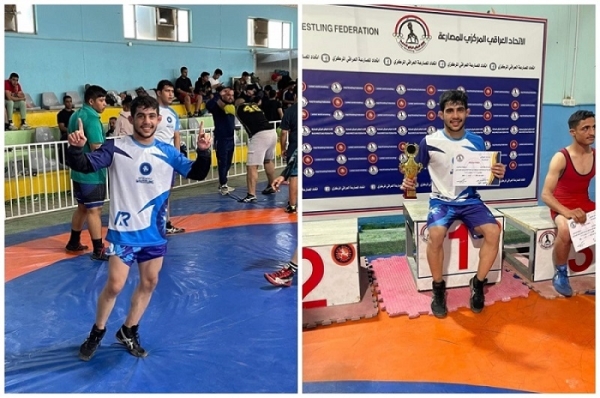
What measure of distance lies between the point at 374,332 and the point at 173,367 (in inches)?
39.6

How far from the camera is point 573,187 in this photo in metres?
3.18

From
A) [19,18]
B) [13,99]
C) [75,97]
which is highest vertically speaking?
[19,18]

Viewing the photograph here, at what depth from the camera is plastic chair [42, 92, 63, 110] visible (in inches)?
356

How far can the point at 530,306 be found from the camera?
120 inches

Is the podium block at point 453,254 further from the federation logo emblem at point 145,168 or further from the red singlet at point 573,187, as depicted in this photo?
the federation logo emblem at point 145,168

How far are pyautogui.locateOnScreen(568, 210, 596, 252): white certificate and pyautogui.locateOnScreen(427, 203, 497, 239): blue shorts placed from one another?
0.48 metres

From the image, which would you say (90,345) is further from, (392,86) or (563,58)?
(563,58)

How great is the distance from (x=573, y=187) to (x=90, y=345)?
2.76m

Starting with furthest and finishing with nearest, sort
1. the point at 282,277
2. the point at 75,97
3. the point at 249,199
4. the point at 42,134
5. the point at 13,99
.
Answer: the point at 75,97, the point at 13,99, the point at 42,134, the point at 249,199, the point at 282,277

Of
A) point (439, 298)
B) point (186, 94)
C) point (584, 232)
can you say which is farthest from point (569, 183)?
point (186, 94)

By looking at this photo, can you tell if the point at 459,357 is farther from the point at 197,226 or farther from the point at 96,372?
the point at 197,226

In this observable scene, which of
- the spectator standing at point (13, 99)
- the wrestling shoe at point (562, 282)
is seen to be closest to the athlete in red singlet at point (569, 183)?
the wrestling shoe at point (562, 282)

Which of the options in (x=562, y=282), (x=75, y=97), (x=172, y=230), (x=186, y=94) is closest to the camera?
(x=562, y=282)

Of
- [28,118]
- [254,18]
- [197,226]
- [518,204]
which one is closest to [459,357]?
[518,204]
